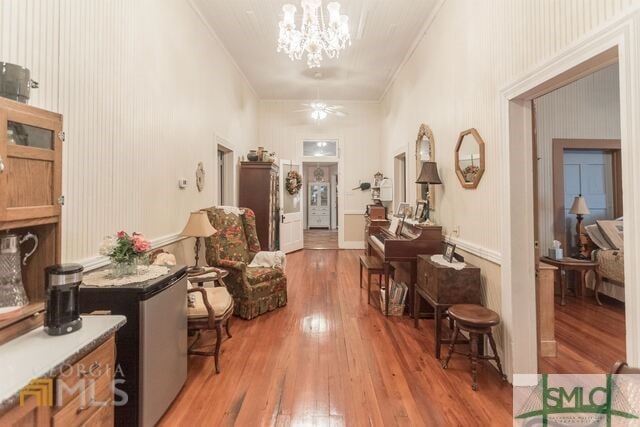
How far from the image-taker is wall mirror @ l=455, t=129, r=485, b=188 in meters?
2.64

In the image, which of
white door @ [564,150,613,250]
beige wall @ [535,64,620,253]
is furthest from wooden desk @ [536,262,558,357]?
white door @ [564,150,613,250]

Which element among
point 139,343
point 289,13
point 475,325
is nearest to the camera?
point 139,343

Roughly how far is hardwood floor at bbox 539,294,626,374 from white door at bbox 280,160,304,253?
4.85 metres

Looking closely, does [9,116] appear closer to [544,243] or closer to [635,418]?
[635,418]

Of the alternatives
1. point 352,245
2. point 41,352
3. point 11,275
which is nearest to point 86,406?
point 41,352

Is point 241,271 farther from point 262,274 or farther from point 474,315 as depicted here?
point 474,315

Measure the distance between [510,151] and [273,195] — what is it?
436cm

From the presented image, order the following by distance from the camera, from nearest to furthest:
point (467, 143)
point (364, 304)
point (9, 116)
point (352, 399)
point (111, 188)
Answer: point (9, 116) → point (352, 399) → point (111, 188) → point (467, 143) → point (364, 304)

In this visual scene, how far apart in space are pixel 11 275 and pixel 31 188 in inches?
14.0

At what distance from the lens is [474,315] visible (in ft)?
7.52

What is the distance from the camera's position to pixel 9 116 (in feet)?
3.55

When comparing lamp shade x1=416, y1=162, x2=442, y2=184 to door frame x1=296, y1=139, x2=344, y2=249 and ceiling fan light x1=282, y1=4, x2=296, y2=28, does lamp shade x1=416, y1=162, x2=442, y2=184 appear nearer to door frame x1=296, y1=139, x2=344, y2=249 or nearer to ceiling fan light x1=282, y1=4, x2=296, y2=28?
ceiling fan light x1=282, y1=4, x2=296, y2=28

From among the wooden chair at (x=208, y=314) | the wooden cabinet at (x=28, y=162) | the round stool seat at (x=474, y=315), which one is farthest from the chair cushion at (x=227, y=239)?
the round stool seat at (x=474, y=315)

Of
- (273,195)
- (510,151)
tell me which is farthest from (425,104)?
(273,195)
